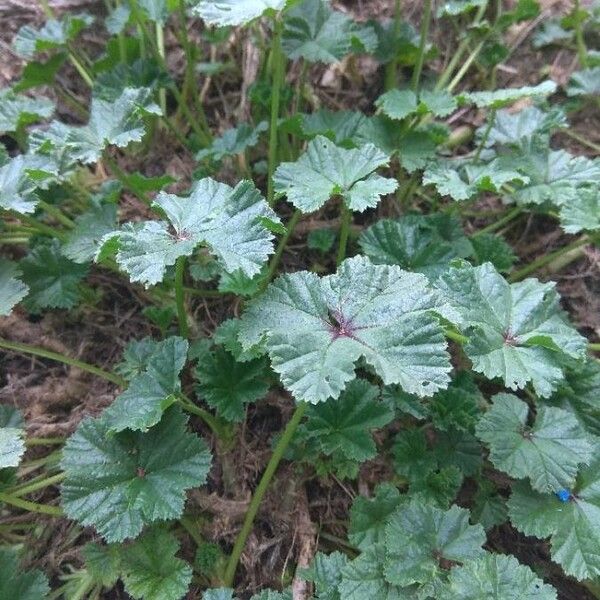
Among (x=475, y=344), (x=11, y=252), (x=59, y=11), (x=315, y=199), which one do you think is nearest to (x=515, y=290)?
(x=475, y=344)

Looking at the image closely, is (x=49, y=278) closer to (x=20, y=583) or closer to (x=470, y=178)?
(x=20, y=583)

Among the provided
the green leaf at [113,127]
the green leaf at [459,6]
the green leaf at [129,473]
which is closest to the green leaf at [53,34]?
the green leaf at [113,127]

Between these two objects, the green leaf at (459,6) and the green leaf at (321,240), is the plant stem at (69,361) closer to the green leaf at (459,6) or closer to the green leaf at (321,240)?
the green leaf at (321,240)

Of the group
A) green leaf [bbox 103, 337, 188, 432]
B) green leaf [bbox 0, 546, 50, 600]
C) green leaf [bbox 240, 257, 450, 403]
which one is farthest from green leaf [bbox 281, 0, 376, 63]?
green leaf [bbox 0, 546, 50, 600]

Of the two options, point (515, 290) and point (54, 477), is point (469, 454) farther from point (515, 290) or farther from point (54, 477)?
point (54, 477)

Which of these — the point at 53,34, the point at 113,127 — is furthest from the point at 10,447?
the point at 53,34
